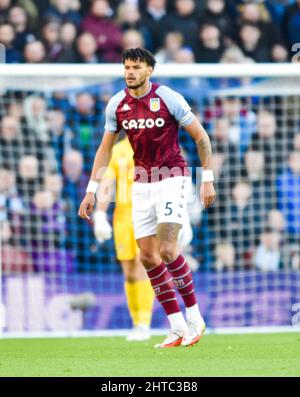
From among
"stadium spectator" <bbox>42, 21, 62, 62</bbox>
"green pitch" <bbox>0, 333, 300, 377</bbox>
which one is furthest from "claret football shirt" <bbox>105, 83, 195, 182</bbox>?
"stadium spectator" <bbox>42, 21, 62, 62</bbox>

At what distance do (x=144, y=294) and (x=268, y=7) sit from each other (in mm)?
5699

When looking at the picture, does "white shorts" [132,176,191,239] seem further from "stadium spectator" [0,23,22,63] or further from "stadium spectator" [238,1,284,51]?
"stadium spectator" [238,1,284,51]

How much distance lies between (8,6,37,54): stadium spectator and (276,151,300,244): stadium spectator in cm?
347

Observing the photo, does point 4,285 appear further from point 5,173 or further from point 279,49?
point 279,49

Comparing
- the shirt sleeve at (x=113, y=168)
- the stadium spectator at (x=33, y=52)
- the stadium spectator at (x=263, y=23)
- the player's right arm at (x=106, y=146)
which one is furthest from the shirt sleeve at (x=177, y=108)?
the stadium spectator at (x=263, y=23)

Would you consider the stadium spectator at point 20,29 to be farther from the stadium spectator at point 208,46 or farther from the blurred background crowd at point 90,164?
the stadium spectator at point 208,46

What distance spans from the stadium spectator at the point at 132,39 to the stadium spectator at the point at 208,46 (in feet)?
2.45

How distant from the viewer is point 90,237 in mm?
12844

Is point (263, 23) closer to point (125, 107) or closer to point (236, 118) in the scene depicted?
point (236, 118)

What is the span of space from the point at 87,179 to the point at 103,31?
7.49 ft

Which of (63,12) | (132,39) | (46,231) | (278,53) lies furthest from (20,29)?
(278,53)

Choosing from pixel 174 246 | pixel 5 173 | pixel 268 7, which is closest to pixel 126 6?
pixel 268 7

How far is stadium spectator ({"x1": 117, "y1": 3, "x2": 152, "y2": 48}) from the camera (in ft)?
46.2

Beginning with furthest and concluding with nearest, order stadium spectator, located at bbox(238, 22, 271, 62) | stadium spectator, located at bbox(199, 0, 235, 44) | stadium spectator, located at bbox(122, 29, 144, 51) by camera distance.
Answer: stadium spectator, located at bbox(238, 22, 271, 62), stadium spectator, located at bbox(199, 0, 235, 44), stadium spectator, located at bbox(122, 29, 144, 51)
